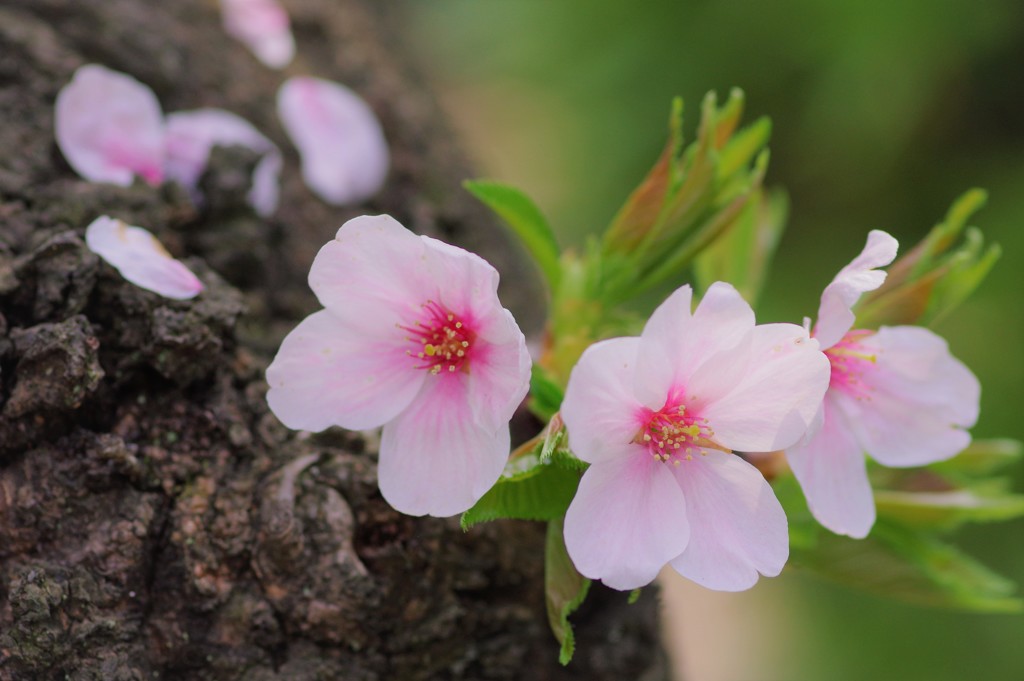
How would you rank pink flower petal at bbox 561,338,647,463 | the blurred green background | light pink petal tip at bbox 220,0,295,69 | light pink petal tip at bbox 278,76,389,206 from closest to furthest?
pink flower petal at bbox 561,338,647,463
light pink petal tip at bbox 278,76,389,206
light pink petal tip at bbox 220,0,295,69
the blurred green background

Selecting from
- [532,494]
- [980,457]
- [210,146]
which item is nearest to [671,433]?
[532,494]

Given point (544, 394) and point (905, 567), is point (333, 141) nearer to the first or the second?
point (544, 394)

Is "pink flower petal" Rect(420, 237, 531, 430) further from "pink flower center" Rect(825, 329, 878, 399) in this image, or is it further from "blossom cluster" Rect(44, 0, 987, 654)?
"pink flower center" Rect(825, 329, 878, 399)

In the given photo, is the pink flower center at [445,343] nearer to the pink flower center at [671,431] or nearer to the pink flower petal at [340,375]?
the pink flower petal at [340,375]

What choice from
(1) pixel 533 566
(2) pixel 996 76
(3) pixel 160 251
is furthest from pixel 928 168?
(3) pixel 160 251

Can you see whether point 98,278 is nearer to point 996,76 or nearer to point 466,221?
point 466,221

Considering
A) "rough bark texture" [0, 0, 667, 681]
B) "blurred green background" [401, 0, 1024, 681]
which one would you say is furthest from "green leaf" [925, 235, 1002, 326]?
"blurred green background" [401, 0, 1024, 681]

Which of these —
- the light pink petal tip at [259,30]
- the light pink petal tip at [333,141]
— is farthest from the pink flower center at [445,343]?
the light pink petal tip at [259,30]
